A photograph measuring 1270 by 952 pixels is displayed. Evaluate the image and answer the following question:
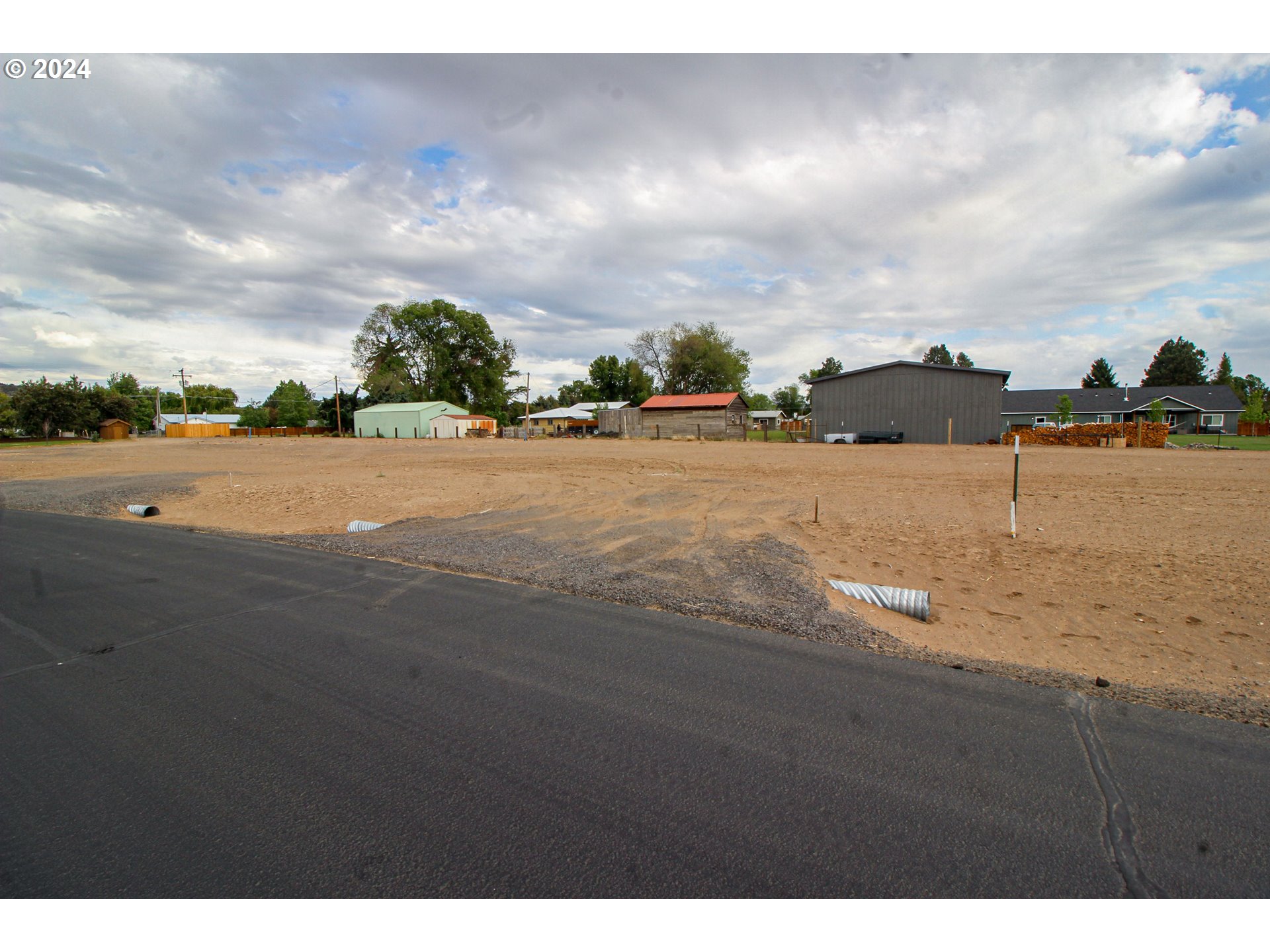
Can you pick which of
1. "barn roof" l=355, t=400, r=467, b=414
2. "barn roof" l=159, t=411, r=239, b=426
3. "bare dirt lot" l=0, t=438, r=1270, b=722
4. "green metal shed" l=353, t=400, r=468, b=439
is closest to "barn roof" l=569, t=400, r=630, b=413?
"green metal shed" l=353, t=400, r=468, b=439

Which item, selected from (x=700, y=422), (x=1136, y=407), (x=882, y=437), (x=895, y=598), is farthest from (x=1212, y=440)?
(x=895, y=598)

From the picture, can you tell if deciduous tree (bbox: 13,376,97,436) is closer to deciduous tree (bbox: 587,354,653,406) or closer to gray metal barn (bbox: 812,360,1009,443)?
deciduous tree (bbox: 587,354,653,406)

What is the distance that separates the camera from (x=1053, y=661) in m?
4.52

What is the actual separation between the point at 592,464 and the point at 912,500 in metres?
12.2

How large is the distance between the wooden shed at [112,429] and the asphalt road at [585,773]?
76.4 meters

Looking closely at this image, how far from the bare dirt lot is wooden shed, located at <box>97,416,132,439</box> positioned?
175ft

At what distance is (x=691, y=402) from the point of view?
174 ft

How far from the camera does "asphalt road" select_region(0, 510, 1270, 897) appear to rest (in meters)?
2.26

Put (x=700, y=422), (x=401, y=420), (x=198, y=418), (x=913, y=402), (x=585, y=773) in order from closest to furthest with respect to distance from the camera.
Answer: (x=585, y=773), (x=913, y=402), (x=700, y=422), (x=401, y=420), (x=198, y=418)

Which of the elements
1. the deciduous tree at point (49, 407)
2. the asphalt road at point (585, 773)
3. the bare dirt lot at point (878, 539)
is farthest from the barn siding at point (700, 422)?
the deciduous tree at point (49, 407)

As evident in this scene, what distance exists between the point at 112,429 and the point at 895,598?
3201 inches

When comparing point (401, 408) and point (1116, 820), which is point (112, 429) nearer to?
point (401, 408)

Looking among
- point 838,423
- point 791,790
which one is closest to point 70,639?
point 791,790

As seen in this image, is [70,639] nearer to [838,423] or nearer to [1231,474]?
[1231,474]
